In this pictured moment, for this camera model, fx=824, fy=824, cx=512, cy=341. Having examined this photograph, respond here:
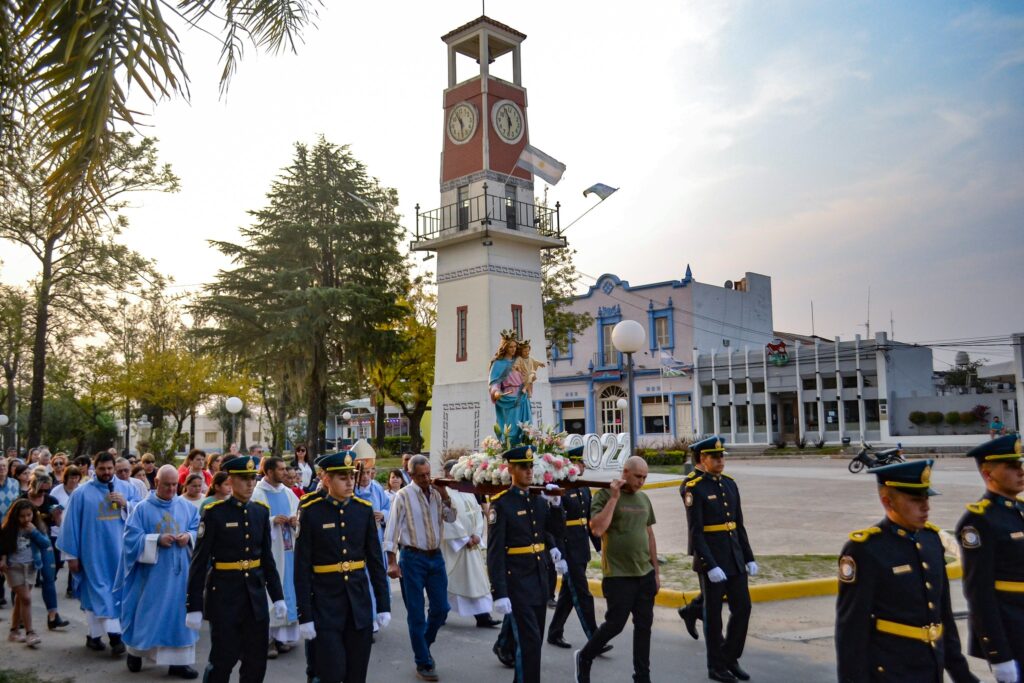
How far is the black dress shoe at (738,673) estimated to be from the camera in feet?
23.2

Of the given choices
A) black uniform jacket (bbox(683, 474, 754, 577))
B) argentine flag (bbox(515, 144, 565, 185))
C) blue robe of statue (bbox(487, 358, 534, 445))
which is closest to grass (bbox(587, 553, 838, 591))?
black uniform jacket (bbox(683, 474, 754, 577))

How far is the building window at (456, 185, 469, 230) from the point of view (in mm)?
25609

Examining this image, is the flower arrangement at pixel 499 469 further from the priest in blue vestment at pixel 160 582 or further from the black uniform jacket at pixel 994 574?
the black uniform jacket at pixel 994 574

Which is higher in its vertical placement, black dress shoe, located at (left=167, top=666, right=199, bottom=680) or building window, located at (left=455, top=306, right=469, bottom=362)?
building window, located at (left=455, top=306, right=469, bottom=362)

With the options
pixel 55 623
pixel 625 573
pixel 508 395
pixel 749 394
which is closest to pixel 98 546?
pixel 55 623

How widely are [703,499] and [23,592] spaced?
7354 mm

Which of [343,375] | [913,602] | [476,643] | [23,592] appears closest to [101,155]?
[23,592]

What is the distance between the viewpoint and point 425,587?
8.21 metres

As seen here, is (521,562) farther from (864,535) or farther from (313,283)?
(313,283)

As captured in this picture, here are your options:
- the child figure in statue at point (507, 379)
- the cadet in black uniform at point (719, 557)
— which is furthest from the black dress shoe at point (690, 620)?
the child figure in statue at point (507, 379)

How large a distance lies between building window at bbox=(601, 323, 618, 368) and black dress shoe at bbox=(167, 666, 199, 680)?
4300 cm

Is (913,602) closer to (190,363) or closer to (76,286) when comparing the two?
(76,286)

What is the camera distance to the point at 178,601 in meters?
7.86

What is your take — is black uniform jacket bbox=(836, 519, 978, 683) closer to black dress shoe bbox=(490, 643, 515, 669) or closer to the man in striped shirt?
black dress shoe bbox=(490, 643, 515, 669)
